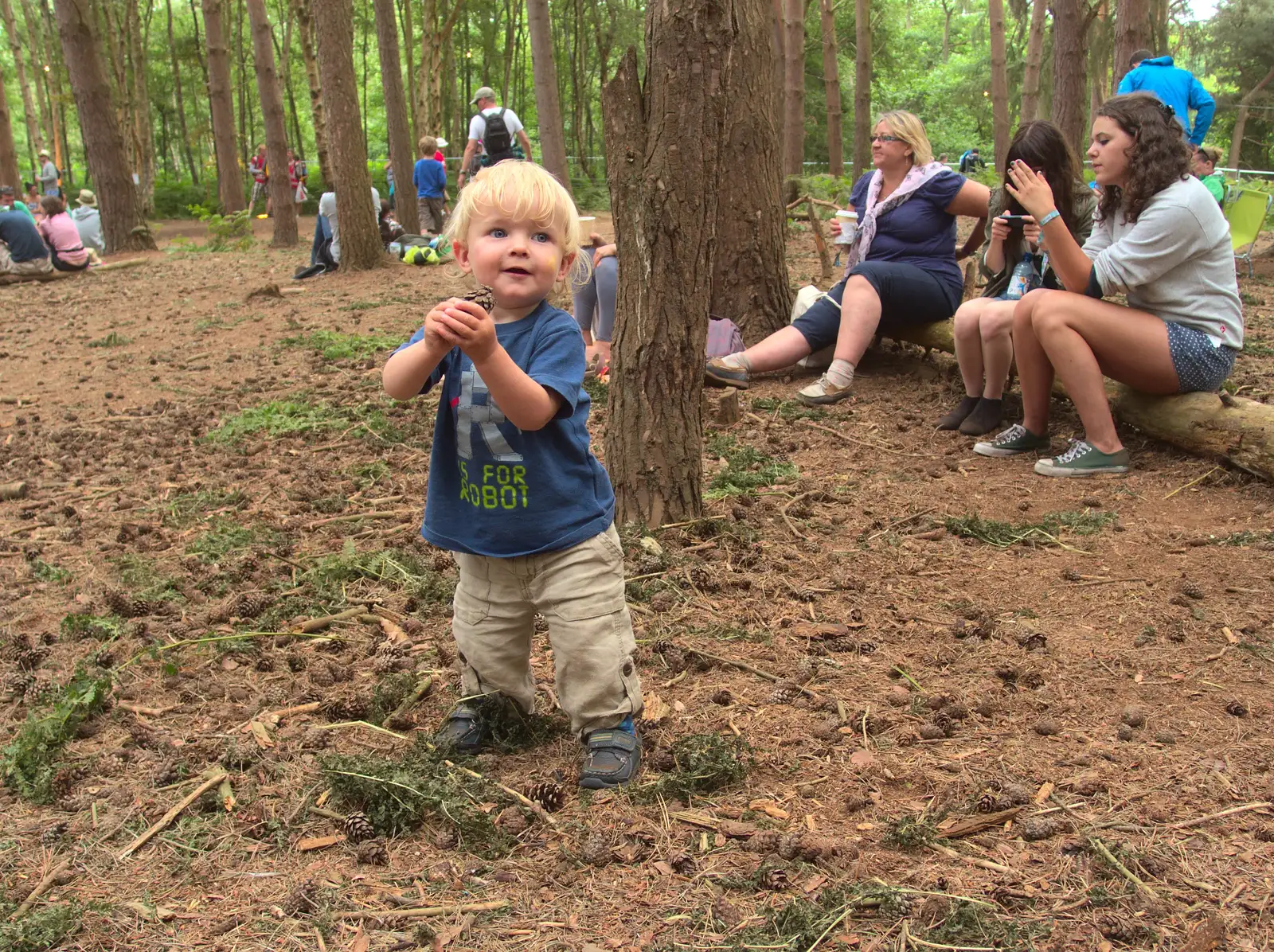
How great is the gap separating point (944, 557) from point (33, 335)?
30.6ft

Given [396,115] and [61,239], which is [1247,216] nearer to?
[396,115]

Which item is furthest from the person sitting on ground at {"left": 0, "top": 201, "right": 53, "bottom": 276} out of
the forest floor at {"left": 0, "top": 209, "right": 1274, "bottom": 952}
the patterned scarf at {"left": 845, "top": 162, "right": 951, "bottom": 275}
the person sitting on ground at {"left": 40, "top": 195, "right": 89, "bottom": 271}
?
the patterned scarf at {"left": 845, "top": 162, "right": 951, "bottom": 275}

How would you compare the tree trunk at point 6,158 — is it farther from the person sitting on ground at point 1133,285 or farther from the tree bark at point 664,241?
the person sitting on ground at point 1133,285

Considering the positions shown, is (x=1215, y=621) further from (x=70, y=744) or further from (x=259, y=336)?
(x=259, y=336)

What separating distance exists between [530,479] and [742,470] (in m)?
2.56

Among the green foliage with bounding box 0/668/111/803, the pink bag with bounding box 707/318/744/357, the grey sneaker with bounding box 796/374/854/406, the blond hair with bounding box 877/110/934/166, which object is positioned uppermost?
the blond hair with bounding box 877/110/934/166

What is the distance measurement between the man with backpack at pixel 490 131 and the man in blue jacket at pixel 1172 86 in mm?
6692

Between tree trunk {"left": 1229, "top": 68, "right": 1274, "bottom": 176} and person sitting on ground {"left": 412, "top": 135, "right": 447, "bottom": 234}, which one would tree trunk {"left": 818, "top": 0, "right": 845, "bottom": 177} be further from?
tree trunk {"left": 1229, "top": 68, "right": 1274, "bottom": 176}

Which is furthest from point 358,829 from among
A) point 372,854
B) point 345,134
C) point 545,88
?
point 345,134

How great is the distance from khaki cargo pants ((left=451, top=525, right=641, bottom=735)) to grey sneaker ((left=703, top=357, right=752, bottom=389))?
3581 mm

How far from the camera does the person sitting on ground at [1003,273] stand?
5.29 m

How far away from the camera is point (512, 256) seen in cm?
253

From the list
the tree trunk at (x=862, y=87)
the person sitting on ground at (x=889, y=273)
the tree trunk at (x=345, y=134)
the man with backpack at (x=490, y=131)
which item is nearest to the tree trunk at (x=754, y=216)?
the person sitting on ground at (x=889, y=273)

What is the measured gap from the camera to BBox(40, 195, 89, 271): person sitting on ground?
15.0 metres
